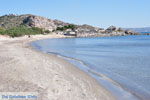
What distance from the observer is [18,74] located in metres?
15.8

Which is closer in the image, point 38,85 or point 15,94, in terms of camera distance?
point 15,94

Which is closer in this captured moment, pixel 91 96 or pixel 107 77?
pixel 91 96

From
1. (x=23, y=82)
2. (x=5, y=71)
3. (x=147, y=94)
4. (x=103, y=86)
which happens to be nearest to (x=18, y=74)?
(x=5, y=71)

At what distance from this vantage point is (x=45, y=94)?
1141 centimetres

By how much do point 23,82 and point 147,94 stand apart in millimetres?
5656

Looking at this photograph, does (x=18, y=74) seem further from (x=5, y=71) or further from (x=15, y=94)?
(x=15, y=94)

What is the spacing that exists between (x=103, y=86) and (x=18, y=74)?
454 centimetres

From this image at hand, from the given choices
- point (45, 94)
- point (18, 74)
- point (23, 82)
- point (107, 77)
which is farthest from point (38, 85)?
point (107, 77)

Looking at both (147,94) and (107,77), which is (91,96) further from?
(107,77)

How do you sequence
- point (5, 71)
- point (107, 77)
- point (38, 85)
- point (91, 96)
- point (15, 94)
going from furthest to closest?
1. point (107, 77)
2. point (5, 71)
3. point (38, 85)
4. point (91, 96)
5. point (15, 94)

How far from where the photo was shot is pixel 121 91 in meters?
14.2

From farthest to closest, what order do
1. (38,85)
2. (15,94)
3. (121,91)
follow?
(121,91), (38,85), (15,94)

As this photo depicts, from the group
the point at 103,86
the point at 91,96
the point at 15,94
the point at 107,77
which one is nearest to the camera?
the point at 15,94

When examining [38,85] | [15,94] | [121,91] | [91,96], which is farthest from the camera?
[121,91]
